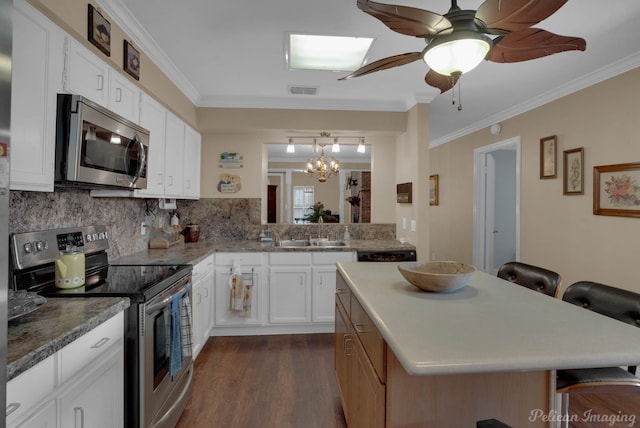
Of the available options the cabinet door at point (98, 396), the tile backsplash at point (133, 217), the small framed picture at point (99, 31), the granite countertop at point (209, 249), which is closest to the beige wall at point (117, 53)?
the small framed picture at point (99, 31)

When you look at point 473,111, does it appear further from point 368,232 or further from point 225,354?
point 225,354

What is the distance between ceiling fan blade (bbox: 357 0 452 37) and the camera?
→ 1.28 m

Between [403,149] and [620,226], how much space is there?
2036 millimetres

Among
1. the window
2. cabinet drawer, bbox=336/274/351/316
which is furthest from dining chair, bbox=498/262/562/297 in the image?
the window

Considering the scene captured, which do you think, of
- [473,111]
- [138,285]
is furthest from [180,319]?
[473,111]

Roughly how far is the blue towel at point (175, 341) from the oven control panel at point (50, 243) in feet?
2.19

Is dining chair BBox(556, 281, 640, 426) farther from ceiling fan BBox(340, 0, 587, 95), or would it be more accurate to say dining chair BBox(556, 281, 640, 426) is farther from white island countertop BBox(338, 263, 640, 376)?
ceiling fan BBox(340, 0, 587, 95)

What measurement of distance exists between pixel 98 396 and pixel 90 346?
223mm

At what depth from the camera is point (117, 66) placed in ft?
6.48

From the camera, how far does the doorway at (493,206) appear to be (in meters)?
4.84

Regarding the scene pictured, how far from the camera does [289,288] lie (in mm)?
3297

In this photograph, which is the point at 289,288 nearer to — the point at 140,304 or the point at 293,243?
the point at 293,243

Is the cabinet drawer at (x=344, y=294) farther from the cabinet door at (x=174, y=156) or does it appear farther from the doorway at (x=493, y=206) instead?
the doorway at (x=493, y=206)

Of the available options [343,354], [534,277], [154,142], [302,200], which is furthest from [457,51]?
[302,200]
